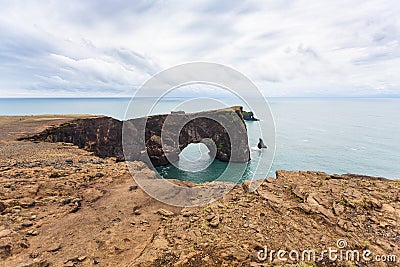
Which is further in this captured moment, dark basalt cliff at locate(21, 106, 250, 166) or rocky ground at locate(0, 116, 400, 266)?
dark basalt cliff at locate(21, 106, 250, 166)

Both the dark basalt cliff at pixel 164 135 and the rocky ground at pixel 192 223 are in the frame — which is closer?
the rocky ground at pixel 192 223

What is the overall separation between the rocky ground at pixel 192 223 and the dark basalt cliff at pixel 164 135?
84.0 ft

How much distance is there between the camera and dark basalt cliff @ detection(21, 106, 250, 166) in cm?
3553

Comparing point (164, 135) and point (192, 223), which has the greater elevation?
point (164, 135)

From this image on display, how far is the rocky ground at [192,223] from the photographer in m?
5.59

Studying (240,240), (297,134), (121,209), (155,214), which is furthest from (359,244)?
(297,134)

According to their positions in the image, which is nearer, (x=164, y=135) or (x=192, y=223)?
(x=192, y=223)

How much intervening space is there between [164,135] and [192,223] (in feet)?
141

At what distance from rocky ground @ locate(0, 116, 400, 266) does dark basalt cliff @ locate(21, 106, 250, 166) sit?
2559 centimetres

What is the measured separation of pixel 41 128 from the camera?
24422mm

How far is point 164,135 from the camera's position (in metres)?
48.9

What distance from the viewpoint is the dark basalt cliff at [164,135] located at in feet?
117

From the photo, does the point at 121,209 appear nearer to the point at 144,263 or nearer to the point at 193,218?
the point at 193,218

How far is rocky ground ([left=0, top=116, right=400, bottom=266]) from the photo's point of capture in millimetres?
5594
